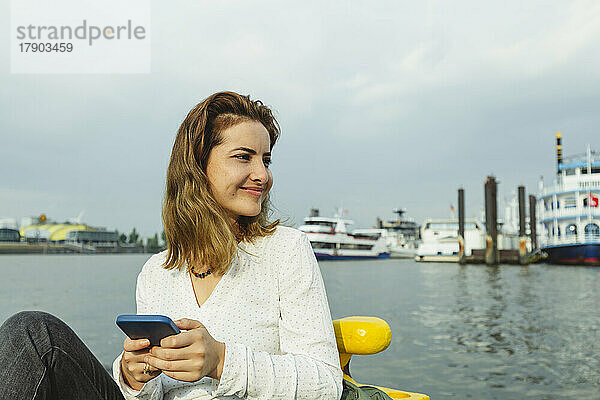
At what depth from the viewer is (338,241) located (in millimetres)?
50500

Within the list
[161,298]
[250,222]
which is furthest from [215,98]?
[161,298]

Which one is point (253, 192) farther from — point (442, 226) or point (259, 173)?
point (442, 226)

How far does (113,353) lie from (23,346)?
7946 mm

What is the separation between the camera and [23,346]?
4.15ft

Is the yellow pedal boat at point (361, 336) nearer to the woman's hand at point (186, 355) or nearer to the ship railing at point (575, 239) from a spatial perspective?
the woman's hand at point (186, 355)

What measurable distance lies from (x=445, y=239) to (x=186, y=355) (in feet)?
165

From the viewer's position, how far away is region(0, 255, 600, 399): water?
655cm

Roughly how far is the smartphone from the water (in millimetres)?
5254

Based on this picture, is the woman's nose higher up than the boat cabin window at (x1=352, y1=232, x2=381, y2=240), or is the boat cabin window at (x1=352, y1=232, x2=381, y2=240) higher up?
the woman's nose

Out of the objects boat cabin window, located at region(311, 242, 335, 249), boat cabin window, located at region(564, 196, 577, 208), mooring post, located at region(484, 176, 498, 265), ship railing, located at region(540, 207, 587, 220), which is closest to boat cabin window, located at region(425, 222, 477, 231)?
boat cabin window, located at region(311, 242, 335, 249)

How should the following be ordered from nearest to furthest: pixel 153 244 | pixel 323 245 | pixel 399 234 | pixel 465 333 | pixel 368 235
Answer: pixel 465 333 < pixel 323 245 < pixel 368 235 < pixel 399 234 < pixel 153 244

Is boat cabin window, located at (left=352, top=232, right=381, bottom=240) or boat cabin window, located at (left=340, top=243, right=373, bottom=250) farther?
boat cabin window, located at (left=352, top=232, right=381, bottom=240)

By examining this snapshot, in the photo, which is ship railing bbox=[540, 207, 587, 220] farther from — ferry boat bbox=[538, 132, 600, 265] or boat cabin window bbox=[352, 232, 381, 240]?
boat cabin window bbox=[352, 232, 381, 240]

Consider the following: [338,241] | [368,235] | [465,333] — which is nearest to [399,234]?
[368,235]
